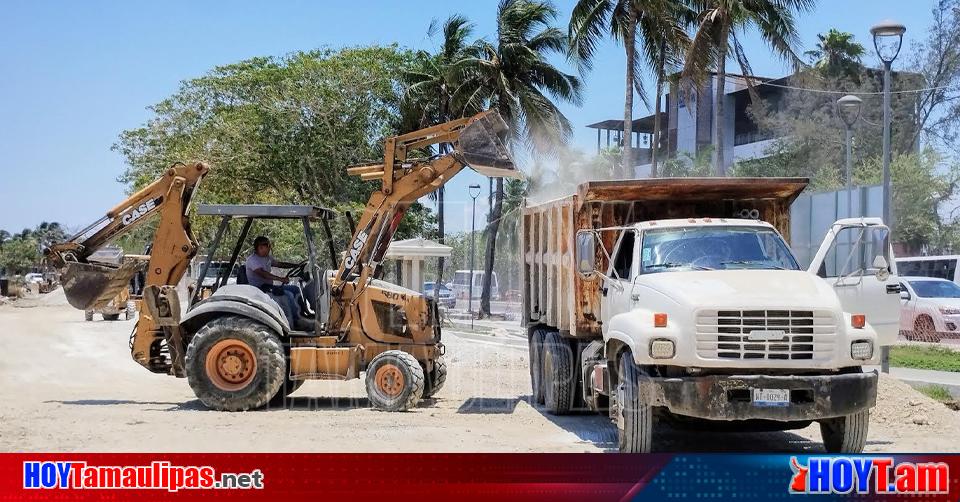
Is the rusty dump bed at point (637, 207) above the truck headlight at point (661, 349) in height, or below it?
above

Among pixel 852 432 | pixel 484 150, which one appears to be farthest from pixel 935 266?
pixel 852 432

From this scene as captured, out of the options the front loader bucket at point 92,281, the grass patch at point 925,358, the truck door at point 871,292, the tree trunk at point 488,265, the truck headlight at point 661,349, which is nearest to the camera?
the truck headlight at point 661,349

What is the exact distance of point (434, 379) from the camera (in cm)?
1405

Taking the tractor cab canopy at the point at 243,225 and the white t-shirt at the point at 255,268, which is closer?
the tractor cab canopy at the point at 243,225

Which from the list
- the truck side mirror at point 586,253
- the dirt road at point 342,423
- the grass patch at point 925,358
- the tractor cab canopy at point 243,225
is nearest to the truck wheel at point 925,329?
the grass patch at point 925,358

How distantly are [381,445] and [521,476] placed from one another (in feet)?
10.4

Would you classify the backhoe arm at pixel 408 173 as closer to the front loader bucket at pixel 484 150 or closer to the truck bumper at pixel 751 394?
the front loader bucket at pixel 484 150

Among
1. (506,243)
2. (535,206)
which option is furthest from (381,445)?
(506,243)

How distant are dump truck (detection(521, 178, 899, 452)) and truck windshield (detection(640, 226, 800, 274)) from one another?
0.05 ft

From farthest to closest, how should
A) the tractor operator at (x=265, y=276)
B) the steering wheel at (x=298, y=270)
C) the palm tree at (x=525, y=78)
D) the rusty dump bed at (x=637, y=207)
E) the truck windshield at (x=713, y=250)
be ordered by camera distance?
the palm tree at (x=525, y=78), the steering wheel at (x=298, y=270), the tractor operator at (x=265, y=276), the rusty dump bed at (x=637, y=207), the truck windshield at (x=713, y=250)

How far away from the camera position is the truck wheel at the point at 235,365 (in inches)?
504

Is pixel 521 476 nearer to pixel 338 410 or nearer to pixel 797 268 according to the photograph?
pixel 797 268

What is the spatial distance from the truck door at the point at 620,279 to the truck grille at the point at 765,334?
1440mm

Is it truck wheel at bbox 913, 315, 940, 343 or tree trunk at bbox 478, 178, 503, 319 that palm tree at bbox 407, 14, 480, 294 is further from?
truck wheel at bbox 913, 315, 940, 343
